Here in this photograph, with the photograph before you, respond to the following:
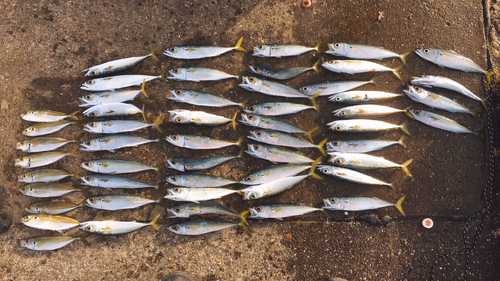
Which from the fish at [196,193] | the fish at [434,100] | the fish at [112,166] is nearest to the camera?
the fish at [196,193]

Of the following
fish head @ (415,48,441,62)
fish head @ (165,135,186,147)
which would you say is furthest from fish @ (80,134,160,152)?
fish head @ (415,48,441,62)

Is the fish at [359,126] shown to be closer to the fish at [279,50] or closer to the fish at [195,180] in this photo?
the fish at [279,50]

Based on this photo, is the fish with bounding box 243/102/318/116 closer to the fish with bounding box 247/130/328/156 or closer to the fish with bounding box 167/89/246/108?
the fish with bounding box 167/89/246/108

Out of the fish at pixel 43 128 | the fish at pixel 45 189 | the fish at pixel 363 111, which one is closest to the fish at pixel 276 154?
the fish at pixel 363 111

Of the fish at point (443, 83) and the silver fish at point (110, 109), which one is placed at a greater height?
the silver fish at point (110, 109)

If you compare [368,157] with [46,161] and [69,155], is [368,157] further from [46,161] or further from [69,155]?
[46,161]

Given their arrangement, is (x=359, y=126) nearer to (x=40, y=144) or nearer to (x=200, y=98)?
(x=200, y=98)

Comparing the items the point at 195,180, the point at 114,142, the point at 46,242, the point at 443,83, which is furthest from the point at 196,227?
the point at 443,83
